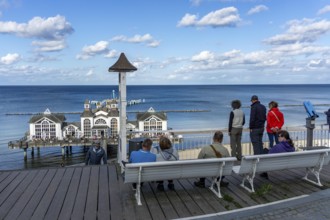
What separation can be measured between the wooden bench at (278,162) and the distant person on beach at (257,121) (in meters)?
1.51

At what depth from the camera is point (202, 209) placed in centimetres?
512

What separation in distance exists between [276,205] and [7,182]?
5.12 metres

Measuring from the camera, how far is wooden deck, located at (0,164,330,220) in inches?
195

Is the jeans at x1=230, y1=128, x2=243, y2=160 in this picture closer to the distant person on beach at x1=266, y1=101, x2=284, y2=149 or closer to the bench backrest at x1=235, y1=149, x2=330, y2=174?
the distant person on beach at x1=266, y1=101, x2=284, y2=149

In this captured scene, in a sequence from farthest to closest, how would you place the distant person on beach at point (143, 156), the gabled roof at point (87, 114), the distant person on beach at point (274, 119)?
the gabled roof at point (87, 114) → the distant person on beach at point (274, 119) → the distant person on beach at point (143, 156)

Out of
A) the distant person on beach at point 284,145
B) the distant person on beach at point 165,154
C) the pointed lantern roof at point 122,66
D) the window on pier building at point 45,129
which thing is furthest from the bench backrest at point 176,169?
the window on pier building at point 45,129

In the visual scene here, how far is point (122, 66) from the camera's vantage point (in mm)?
7195

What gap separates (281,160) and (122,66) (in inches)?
151

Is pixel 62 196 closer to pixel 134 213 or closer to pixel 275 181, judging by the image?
pixel 134 213

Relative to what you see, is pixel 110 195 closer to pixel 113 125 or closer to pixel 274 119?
pixel 274 119

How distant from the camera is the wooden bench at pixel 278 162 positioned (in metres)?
5.75

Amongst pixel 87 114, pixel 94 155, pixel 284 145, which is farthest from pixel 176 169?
pixel 87 114

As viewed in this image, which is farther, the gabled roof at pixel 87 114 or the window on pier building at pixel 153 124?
the gabled roof at pixel 87 114

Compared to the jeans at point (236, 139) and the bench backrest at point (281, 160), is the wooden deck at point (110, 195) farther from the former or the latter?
the jeans at point (236, 139)
